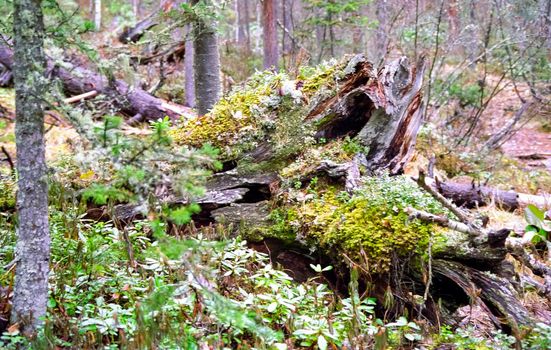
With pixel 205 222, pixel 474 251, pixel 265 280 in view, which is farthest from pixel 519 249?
pixel 205 222

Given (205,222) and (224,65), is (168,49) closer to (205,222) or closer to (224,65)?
(224,65)

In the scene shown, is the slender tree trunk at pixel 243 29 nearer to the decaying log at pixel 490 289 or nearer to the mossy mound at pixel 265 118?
the mossy mound at pixel 265 118

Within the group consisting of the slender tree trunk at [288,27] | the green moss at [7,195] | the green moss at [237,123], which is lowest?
the green moss at [7,195]

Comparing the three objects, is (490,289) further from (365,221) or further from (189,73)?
(189,73)

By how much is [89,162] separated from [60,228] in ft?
6.62

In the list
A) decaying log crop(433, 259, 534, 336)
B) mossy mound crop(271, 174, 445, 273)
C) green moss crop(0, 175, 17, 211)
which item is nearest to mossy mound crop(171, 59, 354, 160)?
mossy mound crop(271, 174, 445, 273)

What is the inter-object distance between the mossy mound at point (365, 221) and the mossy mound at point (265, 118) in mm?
914

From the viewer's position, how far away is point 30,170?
254 cm

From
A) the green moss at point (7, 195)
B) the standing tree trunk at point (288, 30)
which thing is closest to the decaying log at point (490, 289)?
the green moss at point (7, 195)

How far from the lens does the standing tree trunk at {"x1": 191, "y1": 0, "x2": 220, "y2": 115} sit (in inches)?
239

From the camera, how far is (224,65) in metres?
16.5

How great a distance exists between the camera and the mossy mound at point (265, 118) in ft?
16.8

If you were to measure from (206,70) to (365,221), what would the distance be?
130 inches

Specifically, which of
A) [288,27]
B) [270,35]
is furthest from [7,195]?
[288,27]
